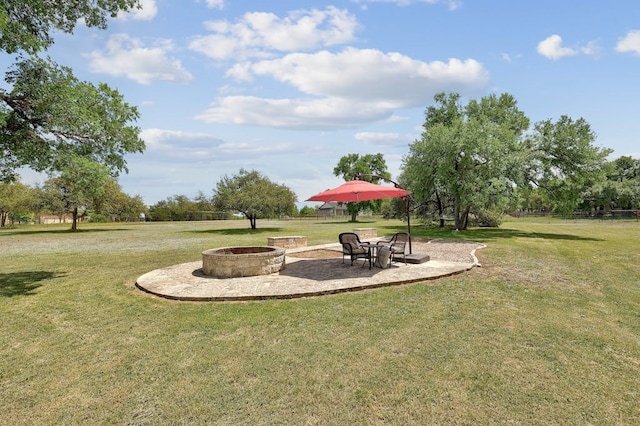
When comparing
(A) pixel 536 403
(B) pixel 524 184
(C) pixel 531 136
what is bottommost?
(A) pixel 536 403

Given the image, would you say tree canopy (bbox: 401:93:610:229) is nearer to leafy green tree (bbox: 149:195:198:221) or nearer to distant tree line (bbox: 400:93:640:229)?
distant tree line (bbox: 400:93:640:229)

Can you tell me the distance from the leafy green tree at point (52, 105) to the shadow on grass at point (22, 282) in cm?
304

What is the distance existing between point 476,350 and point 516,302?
2.80m

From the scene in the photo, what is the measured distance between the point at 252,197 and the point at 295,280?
22916 mm

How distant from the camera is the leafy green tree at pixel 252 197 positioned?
30156 mm

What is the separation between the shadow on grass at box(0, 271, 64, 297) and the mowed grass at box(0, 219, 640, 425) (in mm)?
285

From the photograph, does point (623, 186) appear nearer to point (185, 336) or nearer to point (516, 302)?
point (516, 302)

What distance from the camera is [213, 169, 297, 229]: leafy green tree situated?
30.2 m

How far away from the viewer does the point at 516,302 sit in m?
6.72

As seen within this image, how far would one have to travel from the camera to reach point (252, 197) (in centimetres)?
3055

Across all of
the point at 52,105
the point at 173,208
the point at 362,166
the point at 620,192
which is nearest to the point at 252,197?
the point at 52,105

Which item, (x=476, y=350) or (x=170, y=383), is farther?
(x=476, y=350)

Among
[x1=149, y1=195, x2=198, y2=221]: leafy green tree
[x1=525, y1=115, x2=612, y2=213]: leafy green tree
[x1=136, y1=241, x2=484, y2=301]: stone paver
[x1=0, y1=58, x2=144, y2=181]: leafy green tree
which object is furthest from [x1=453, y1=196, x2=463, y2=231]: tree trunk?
[x1=149, y1=195, x2=198, y2=221]: leafy green tree

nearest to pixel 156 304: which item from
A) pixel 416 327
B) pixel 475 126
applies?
pixel 416 327
